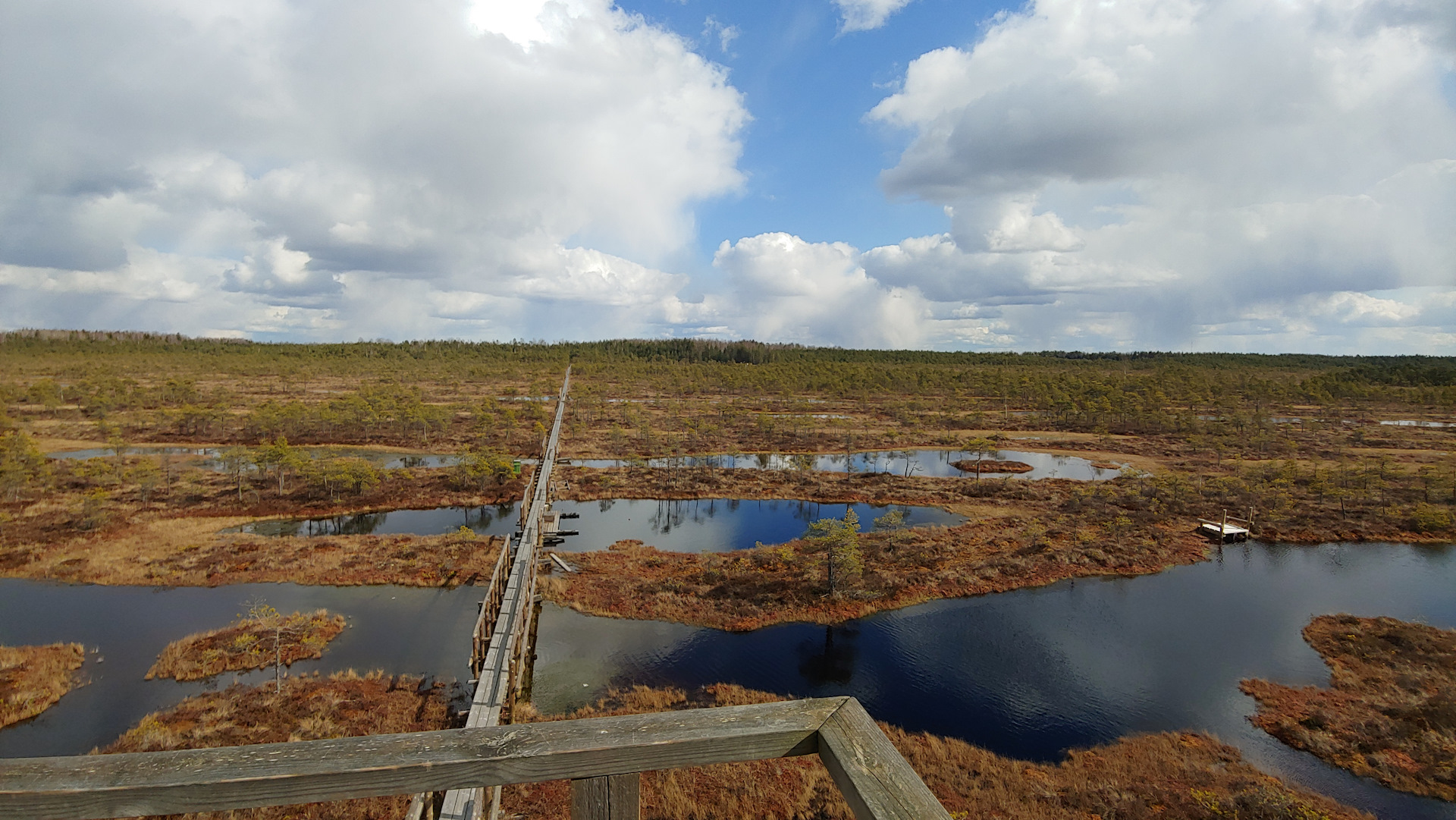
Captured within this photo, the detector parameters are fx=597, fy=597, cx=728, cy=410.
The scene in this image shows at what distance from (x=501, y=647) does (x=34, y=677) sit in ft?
49.9

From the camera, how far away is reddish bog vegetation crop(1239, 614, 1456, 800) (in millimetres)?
16016

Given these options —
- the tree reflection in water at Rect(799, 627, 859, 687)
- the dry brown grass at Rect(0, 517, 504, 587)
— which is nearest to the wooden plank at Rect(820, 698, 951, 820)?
the tree reflection in water at Rect(799, 627, 859, 687)

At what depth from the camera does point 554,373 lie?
123500mm

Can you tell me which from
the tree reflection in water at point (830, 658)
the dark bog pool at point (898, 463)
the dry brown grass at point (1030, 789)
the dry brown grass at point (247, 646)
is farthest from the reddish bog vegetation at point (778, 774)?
the dark bog pool at point (898, 463)

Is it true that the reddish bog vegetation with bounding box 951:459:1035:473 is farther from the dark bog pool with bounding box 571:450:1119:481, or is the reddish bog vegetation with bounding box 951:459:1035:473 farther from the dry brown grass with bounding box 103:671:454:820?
the dry brown grass with bounding box 103:671:454:820

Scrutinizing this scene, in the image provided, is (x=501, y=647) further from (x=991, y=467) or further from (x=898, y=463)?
(x=991, y=467)

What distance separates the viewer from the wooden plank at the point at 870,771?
5.91 feet

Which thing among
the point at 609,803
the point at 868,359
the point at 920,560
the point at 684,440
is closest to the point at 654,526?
the point at 920,560

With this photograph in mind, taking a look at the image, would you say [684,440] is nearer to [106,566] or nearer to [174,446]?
[106,566]

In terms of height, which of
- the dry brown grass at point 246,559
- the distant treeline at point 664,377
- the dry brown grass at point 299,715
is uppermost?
the distant treeline at point 664,377

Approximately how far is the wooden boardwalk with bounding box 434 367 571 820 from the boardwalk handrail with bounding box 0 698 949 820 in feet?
24.5

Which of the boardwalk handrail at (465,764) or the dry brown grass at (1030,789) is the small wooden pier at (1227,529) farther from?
the boardwalk handrail at (465,764)

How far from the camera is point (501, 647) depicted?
16688 mm

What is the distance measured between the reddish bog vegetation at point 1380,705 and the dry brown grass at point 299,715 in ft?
82.1
